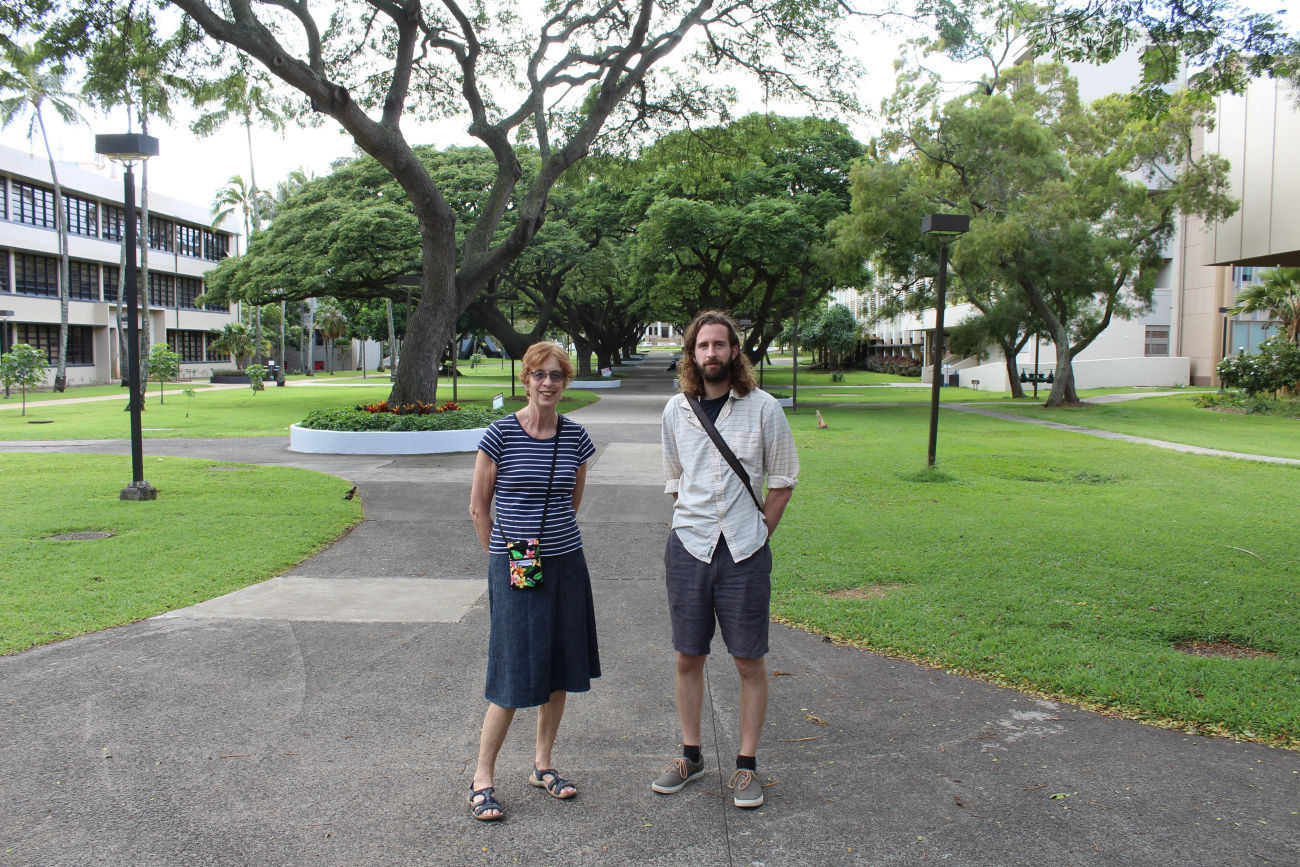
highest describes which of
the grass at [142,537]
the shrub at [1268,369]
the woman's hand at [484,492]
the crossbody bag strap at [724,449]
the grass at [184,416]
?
the shrub at [1268,369]

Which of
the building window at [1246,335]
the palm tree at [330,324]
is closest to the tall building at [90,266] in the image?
the palm tree at [330,324]

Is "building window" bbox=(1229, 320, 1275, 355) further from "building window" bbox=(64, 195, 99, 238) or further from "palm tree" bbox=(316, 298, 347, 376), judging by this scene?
"palm tree" bbox=(316, 298, 347, 376)

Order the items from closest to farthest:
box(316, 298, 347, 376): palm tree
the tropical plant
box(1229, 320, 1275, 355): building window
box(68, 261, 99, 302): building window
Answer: box(1229, 320, 1275, 355): building window < box(68, 261, 99, 302): building window < the tropical plant < box(316, 298, 347, 376): palm tree

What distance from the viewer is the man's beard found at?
3381 millimetres

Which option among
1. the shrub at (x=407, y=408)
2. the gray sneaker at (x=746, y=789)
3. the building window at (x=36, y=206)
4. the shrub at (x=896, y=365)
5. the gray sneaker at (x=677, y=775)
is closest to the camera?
the gray sneaker at (x=746, y=789)

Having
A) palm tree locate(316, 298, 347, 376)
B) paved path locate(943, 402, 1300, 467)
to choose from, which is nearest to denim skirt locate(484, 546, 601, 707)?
paved path locate(943, 402, 1300, 467)

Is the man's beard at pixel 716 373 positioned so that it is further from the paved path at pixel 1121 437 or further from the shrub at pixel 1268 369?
the shrub at pixel 1268 369

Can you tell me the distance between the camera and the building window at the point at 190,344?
4922cm

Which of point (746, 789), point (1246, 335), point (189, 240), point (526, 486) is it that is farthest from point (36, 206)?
point (1246, 335)

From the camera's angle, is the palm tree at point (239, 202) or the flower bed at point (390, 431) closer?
the flower bed at point (390, 431)

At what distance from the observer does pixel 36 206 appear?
37.4m

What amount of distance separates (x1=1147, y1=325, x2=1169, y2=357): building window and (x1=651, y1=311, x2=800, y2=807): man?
4179cm

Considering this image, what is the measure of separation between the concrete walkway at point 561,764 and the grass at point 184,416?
559 inches

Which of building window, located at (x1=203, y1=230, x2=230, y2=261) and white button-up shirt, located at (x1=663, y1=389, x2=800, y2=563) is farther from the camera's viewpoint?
building window, located at (x1=203, y1=230, x2=230, y2=261)
